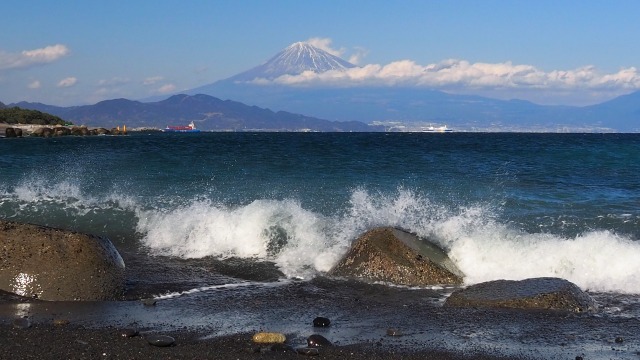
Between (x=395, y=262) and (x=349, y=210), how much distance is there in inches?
222

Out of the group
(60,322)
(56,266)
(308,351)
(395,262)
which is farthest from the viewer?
(395,262)

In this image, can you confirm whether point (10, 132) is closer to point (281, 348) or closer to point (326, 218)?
point (326, 218)

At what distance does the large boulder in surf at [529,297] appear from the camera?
870cm

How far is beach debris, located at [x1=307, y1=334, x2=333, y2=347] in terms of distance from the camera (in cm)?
700

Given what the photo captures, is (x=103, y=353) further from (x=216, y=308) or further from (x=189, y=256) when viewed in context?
(x=189, y=256)

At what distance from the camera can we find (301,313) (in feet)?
28.1

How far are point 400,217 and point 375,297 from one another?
5.64 meters

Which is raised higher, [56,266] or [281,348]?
[56,266]

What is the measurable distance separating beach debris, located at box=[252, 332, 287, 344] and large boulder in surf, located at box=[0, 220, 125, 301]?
2877 mm

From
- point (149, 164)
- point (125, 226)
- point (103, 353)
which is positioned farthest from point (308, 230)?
point (149, 164)

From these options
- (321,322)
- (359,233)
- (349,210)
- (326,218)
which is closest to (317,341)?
(321,322)

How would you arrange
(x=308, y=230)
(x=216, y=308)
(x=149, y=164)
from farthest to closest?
(x=149, y=164) → (x=308, y=230) → (x=216, y=308)

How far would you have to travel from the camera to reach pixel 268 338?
712 cm

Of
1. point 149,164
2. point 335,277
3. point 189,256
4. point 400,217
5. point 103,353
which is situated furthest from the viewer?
point 149,164
